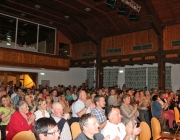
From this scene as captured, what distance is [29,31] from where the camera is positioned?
1265 centimetres

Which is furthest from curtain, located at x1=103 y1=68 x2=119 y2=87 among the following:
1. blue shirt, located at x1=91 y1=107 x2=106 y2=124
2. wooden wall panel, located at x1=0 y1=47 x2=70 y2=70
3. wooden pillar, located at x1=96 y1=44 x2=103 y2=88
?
blue shirt, located at x1=91 y1=107 x2=106 y2=124

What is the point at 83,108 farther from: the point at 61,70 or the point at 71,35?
the point at 71,35

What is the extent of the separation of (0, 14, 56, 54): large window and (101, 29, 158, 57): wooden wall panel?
376cm

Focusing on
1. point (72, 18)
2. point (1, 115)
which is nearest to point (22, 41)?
point (72, 18)

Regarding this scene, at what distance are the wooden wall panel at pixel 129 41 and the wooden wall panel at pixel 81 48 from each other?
940 mm

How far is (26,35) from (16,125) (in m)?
10.1

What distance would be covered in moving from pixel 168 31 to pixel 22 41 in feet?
26.8

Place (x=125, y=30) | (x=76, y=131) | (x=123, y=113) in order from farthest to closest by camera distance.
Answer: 1. (x=125, y=30)
2. (x=123, y=113)
3. (x=76, y=131)

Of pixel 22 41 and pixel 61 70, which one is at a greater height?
pixel 22 41

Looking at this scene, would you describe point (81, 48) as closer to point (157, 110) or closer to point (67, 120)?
point (157, 110)

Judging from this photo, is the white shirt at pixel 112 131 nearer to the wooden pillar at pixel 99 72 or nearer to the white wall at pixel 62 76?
the wooden pillar at pixel 99 72

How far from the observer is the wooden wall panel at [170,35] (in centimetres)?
978

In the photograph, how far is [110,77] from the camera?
13672 mm

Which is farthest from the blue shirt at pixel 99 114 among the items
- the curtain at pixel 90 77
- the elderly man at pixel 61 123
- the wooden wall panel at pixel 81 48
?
the curtain at pixel 90 77
